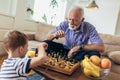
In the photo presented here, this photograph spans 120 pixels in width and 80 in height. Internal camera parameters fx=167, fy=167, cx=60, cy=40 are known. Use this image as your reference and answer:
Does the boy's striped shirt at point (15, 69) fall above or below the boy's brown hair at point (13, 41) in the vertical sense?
below

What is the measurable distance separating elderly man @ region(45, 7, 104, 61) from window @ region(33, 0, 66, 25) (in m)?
2.90

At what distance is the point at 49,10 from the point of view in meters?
4.98

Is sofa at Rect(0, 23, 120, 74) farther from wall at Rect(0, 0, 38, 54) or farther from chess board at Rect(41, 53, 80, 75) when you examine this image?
chess board at Rect(41, 53, 80, 75)

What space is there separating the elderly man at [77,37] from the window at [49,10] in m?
2.90

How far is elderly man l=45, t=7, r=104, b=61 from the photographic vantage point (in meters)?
1.73

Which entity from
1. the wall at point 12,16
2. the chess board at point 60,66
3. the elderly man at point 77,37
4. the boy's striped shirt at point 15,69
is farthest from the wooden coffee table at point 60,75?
the wall at point 12,16

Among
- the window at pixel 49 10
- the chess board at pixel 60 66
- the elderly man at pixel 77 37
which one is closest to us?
the chess board at pixel 60 66

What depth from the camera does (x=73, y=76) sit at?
→ 1147 millimetres

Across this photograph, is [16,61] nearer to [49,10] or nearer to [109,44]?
[109,44]

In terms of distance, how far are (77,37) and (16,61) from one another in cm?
106

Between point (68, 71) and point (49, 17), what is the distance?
159 inches

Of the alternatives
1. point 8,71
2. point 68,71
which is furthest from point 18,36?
point 68,71

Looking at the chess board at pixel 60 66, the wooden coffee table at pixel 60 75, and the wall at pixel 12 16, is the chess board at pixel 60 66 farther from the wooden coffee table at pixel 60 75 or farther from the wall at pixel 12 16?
the wall at pixel 12 16

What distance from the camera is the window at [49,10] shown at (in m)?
4.79
